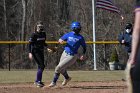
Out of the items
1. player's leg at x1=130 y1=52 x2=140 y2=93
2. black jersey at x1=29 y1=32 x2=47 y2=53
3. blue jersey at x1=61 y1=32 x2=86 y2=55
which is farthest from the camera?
black jersey at x1=29 y1=32 x2=47 y2=53

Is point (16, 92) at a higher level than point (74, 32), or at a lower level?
lower

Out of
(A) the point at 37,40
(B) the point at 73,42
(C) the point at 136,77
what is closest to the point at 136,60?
(C) the point at 136,77

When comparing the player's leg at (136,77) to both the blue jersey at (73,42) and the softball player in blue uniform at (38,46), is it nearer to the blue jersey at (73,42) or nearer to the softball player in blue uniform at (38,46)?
the blue jersey at (73,42)

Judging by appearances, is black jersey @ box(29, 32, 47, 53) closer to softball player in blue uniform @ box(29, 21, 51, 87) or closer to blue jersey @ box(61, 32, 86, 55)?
softball player in blue uniform @ box(29, 21, 51, 87)

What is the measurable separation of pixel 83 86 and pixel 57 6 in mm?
40517

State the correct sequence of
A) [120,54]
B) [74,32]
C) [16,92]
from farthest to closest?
1. [120,54]
2. [74,32]
3. [16,92]

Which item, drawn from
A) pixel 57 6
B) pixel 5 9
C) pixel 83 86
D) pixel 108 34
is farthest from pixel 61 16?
pixel 83 86

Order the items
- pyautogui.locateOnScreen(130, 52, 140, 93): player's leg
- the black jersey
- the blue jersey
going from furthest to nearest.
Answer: the black jersey < the blue jersey < pyautogui.locateOnScreen(130, 52, 140, 93): player's leg

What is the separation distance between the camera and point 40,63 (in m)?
13.6

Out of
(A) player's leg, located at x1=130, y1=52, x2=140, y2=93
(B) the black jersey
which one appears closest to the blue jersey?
(B) the black jersey

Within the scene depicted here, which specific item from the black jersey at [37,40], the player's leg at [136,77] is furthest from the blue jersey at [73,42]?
the player's leg at [136,77]

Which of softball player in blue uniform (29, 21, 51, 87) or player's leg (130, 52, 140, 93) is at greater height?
player's leg (130, 52, 140, 93)

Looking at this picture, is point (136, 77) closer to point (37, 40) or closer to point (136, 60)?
point (136, 60)

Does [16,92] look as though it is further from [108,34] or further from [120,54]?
[108,34]
